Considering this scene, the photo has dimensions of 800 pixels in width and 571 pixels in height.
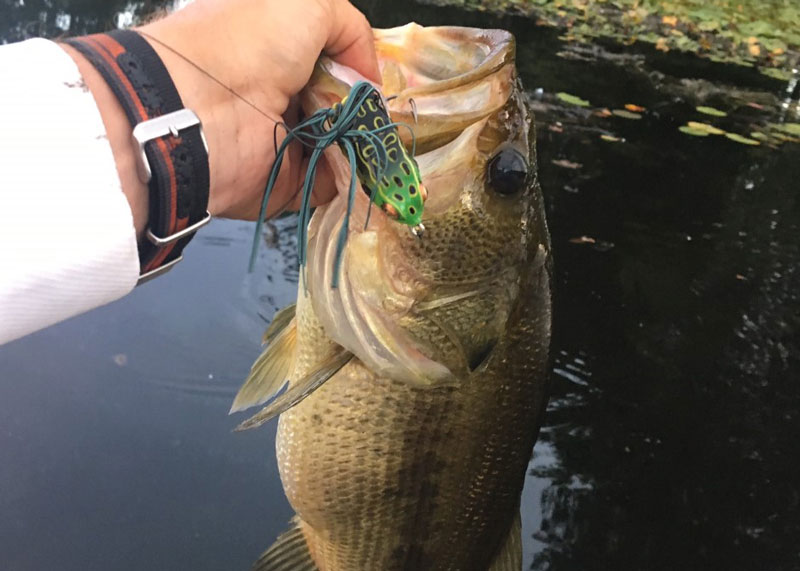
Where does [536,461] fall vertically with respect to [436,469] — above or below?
below

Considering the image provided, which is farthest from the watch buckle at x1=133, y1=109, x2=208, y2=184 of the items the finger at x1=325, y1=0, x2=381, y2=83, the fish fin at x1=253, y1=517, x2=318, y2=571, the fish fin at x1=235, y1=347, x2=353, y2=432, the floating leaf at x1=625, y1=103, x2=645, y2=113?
the floating leaf at x1=625, y1=103, x2=645, y2=113

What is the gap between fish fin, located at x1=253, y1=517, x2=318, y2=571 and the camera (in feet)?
6.22

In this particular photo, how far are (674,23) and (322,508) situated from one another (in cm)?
1114


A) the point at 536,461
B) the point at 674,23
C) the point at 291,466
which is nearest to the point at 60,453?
the point at 291,466

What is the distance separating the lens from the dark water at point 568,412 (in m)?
2.30

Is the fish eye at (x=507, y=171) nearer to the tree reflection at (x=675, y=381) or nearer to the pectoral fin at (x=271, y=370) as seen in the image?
the pectoral fin at (x=271, y=370)

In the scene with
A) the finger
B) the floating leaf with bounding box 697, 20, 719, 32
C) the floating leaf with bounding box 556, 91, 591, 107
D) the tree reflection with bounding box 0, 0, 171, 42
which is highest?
the finger

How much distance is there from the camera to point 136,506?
229 cm

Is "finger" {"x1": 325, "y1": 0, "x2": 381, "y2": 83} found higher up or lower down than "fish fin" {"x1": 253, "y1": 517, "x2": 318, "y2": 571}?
higher up

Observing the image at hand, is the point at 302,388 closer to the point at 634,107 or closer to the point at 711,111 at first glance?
the point at 634,107

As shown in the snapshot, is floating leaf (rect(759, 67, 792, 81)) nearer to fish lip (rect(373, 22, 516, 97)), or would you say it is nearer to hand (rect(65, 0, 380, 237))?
fish lip (rect(373, 22, 516, 97))

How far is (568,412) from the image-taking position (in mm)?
3111

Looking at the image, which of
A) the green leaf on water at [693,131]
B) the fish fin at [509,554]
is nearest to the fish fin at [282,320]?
the fish fin at [509,554]

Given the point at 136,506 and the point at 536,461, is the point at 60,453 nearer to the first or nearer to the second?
the point at 136,506
